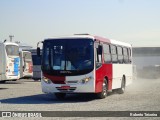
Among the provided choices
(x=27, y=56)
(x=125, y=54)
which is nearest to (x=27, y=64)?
(x=27, y=56)

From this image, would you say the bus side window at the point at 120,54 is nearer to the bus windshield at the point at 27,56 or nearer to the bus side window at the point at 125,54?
the bus side window at the point at 125,54

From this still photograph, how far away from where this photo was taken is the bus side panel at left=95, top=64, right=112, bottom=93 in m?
18.5

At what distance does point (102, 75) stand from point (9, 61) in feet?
37.1

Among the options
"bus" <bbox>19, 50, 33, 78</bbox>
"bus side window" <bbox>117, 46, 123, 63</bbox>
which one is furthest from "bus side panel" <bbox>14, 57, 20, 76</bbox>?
"bus side window" <bbox>117, 46, 123, 63</bbox>

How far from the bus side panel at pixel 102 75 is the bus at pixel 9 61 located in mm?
9505

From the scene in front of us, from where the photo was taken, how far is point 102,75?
19219 millimetres

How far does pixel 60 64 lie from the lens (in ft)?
60.7

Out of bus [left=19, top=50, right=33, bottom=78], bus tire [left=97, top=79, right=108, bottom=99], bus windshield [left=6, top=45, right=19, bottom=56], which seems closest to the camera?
bus tire [left=97, top=79, right=108, bottom=99]

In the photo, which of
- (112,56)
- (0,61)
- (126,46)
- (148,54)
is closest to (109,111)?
(112,56)

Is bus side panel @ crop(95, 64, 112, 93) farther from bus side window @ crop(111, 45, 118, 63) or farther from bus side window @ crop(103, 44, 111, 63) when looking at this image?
bus side window @ crop(111, 45, 118, 63)

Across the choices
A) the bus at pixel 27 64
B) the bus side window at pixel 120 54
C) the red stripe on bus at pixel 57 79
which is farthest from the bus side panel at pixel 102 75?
the bus at pixel 27 64

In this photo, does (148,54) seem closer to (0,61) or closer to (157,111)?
(0,61)

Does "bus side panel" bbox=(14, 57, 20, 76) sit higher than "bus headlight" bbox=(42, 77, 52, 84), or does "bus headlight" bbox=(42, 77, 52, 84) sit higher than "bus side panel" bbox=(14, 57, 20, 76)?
"bus headlight" bbox=(42, 77, 52, 84)

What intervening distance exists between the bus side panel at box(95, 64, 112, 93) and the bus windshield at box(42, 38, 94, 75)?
2.14 ft
